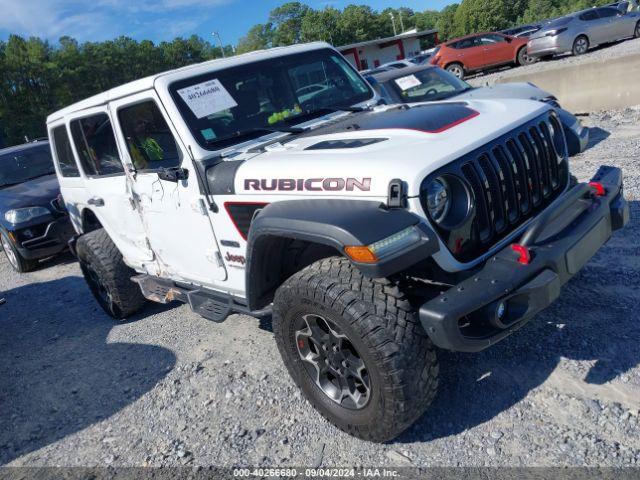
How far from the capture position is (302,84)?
3.99m

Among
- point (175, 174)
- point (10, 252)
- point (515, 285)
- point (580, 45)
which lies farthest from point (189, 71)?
point (580, 45)

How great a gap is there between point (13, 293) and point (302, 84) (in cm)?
556

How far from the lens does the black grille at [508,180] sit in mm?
2662

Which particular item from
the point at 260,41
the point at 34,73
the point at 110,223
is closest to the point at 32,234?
the point at 110,223

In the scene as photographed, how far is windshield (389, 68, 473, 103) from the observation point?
803cm

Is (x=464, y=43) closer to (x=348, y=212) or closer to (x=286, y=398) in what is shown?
(x=286, y=398)

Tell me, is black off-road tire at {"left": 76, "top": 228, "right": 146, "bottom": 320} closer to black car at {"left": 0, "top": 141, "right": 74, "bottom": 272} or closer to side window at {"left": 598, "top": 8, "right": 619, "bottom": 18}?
black car at {"left": 0, "top": 141, "right": 74, "bottom": 272}

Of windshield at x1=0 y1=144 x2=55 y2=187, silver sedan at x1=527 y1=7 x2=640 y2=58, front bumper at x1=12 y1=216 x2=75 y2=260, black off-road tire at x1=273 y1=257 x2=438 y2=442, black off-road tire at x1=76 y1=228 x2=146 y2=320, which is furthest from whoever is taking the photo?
silver sedan at x1=527 y1=7 x2=640 y2=58

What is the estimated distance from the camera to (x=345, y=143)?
3.02 m

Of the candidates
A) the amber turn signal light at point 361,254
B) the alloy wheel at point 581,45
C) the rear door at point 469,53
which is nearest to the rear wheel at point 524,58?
the rear door at point 469,53

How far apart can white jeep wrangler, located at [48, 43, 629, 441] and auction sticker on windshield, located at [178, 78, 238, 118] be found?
0.01 meters

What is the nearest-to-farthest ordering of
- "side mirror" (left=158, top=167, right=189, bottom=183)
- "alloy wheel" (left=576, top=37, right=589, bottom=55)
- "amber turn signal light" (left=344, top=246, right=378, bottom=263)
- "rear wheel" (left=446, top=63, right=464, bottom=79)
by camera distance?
"amber turn signal light" (left=344, top=246, right=378, bottom=263) < "side mirror" (left=158, top=167, right=189, bottom=183) < "alloy wheel" (left=576, top=37, right=589, bottom=55) < "rear wheel" (left=446, top=63, right=464, bottom=79)

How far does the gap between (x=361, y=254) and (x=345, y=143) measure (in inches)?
36.7

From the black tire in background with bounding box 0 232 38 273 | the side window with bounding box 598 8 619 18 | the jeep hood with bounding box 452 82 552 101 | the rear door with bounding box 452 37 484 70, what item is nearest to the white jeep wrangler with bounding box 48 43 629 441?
the jeep hood with bounding box 452 82 552 101
